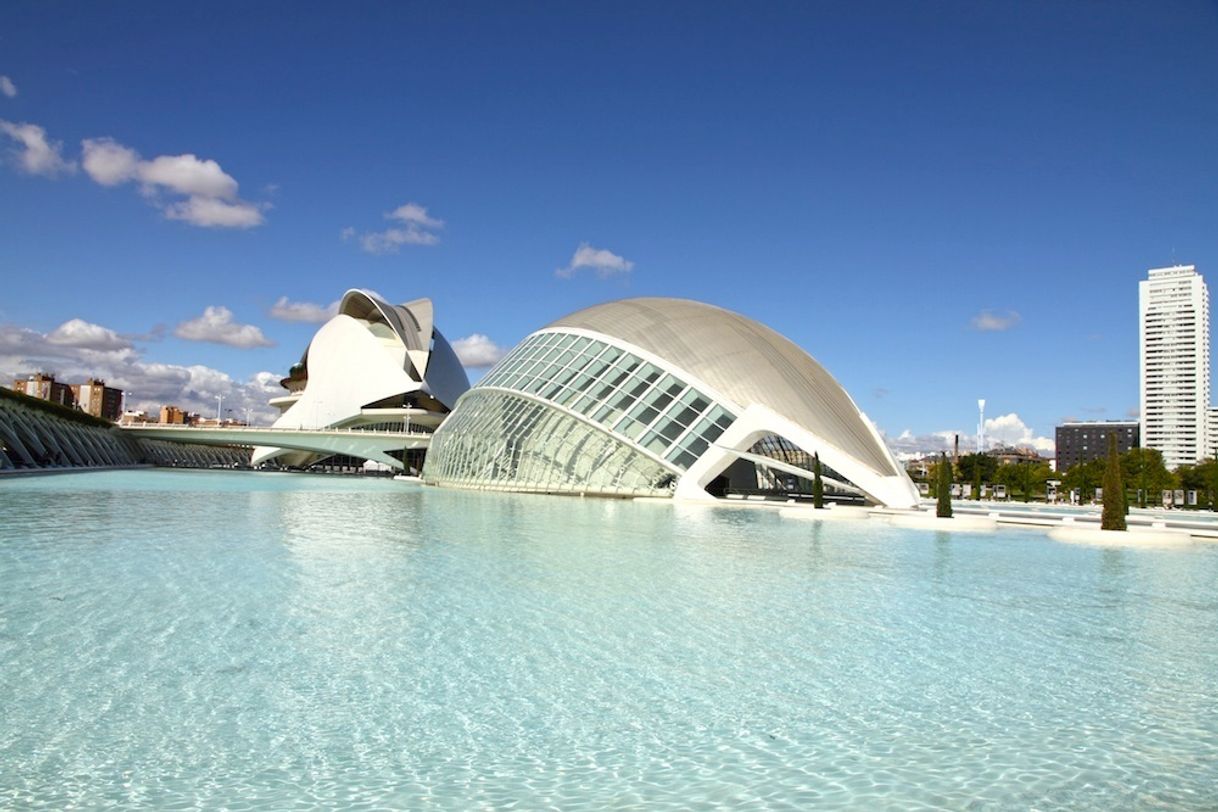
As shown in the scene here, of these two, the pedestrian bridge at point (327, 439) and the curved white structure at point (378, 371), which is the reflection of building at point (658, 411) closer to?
the pedestrian bridge at point (327, 439)

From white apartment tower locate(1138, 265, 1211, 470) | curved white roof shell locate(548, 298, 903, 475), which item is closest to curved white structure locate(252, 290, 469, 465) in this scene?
curved white roof shell locate(548, 298, 903, 475)

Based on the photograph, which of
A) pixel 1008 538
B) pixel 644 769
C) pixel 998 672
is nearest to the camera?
pixel 644 769

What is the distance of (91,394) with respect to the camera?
19662cm

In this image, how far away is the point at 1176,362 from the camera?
18925 cm

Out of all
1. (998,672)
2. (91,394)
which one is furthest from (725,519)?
(91,394)

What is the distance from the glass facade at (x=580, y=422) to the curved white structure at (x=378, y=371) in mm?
40554

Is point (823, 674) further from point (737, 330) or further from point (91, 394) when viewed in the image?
point (91, 394)

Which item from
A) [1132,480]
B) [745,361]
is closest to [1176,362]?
[1132,480]

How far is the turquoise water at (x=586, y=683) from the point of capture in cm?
532

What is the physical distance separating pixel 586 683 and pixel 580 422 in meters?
28.2

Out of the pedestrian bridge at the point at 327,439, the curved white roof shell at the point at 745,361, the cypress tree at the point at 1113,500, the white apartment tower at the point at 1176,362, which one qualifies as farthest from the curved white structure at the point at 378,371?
the white apartment tower at the point at 1176,362

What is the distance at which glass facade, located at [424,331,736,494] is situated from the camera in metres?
33.4

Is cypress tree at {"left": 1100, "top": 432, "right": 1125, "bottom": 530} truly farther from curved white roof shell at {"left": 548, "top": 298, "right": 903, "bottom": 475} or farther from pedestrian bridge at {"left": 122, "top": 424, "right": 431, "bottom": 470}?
pedestrian bridge at {"left": 122, "top": 424, "right": 431, "bottom": 470}

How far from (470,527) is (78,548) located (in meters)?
8.41
